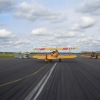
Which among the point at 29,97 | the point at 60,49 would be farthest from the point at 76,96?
the point at 60,49

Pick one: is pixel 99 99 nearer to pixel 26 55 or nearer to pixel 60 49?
pixel 60 49

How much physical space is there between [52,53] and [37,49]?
5.21m

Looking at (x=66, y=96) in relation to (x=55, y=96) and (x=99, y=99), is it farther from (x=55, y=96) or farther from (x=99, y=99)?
(x=99, y=99)

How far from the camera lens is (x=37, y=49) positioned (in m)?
40.1

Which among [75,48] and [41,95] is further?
[75,48]

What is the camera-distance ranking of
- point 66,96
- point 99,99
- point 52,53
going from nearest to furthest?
point 99,99 → point 66,96 → point 52,53

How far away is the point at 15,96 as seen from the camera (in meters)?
8.04

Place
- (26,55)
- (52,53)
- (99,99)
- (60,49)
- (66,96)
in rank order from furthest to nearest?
(26,55), (60,49), (52,53), (66,96), (99,99)

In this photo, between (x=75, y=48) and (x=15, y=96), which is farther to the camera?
(x=75, y=48)

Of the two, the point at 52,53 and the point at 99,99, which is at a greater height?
the point at 52,53

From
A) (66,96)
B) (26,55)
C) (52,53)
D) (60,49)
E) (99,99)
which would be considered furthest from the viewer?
(26,55)

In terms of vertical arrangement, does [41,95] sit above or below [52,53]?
below

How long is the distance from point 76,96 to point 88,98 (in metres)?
0.55

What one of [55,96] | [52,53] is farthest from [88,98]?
[52,53]
